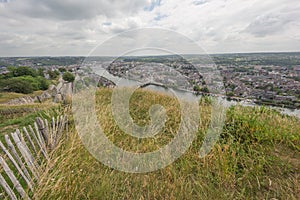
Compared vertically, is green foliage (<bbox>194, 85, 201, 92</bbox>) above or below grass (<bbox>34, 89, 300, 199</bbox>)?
above

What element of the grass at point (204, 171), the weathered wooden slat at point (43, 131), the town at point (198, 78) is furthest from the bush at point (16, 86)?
the grass at point (204, 171)

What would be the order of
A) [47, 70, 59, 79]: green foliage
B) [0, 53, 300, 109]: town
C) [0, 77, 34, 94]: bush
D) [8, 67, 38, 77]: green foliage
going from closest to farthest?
[0, 53, 300, 109]: town → [0, 77, 34, 94]: bush → [8, 67, 38, 77]: green foliage → [47, 70, 59, 79]: green foliage

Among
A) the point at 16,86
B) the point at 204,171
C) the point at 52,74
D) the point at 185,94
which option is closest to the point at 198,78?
the point at 185,94

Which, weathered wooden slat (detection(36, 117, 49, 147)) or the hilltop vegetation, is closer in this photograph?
weathered wooden slat (detection(36, 117, 49, 147))

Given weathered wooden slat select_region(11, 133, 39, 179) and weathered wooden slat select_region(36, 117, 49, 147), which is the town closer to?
weathered wooden slat select_region(36, 117, 49, 147)

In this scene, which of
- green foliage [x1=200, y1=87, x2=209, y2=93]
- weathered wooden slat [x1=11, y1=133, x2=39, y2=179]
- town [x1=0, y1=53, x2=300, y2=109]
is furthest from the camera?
green foliage [x1=200, y1=87, x2=209, y2=93]

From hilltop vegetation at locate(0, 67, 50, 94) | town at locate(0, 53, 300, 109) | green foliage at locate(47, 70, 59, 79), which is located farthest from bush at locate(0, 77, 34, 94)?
town at locate(0, 53, 300, 109)

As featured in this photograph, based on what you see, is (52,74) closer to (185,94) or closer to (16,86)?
(16,86)

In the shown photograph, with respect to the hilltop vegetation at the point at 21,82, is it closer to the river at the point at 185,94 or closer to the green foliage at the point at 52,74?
the green foliage at the point at 52,74
